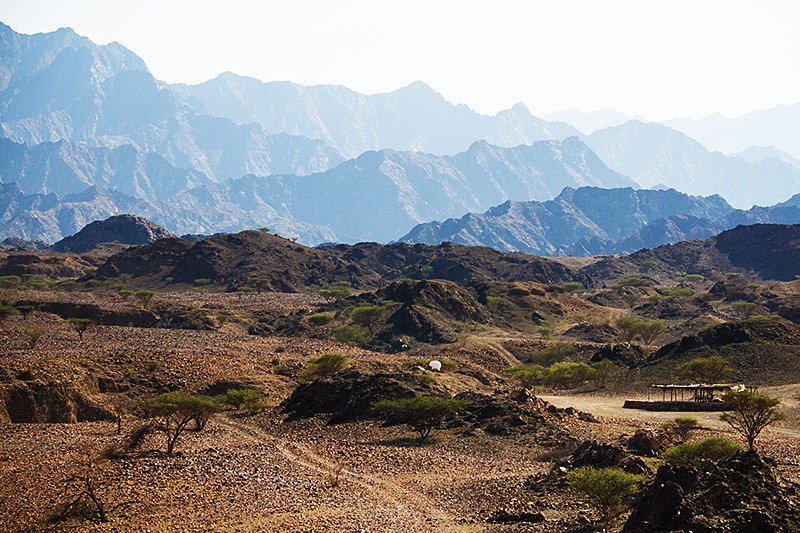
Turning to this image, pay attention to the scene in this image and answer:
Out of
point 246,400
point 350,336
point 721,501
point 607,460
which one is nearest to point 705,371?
point 246,400

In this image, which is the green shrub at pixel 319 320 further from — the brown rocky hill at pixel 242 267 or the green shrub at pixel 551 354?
the brown rocky hill at pixel 242 267

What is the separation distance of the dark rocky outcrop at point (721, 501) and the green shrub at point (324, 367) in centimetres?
4032

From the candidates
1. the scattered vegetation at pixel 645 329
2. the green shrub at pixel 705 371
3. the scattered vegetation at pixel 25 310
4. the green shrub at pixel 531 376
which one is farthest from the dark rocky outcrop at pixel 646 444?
the scattered vegetation at pixel 25 310

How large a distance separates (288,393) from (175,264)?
13094 centimetres

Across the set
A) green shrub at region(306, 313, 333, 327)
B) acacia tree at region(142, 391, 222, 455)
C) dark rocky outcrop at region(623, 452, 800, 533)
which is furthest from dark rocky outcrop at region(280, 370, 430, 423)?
green shrub at region(306, 313, 333, 327)

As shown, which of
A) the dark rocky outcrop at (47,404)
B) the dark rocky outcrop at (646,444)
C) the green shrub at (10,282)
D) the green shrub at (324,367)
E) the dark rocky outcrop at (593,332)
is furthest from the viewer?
the green shrub at (10,282)

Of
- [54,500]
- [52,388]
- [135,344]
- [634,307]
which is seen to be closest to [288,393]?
[52,388]

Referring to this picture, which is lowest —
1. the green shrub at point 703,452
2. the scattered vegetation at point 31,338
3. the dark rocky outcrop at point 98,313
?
the scattered vegetation at point 31,338

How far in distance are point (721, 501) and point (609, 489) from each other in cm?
495

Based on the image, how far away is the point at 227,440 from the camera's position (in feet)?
126

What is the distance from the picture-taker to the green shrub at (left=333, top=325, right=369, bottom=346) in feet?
320

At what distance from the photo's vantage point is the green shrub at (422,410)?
1563 inches

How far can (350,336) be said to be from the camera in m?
98.8

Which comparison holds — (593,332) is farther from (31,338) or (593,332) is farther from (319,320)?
(31,338)
